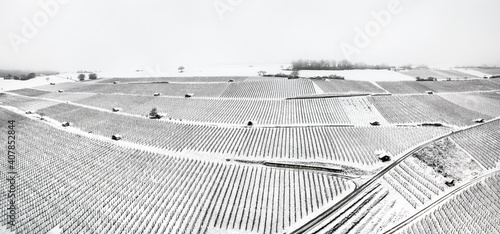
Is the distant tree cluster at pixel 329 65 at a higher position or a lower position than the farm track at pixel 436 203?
higher

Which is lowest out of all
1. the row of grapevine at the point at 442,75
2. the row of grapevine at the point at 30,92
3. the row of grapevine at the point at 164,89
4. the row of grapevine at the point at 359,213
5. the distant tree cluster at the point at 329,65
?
the row of grapevine at the point at 359,213

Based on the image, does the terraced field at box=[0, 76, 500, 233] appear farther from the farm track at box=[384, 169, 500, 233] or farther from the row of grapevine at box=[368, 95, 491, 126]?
the row of grapevine at box=[368, 95, 491, 126]

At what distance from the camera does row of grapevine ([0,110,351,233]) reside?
25.7 m

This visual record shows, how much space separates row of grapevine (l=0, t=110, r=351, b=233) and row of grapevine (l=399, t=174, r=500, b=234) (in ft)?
29.2

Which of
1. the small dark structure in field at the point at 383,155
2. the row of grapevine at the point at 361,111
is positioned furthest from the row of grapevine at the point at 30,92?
the small dark structure in field at the point at 383,155

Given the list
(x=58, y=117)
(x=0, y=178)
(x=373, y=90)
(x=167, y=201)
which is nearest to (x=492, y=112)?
A: (x=373, y=90)

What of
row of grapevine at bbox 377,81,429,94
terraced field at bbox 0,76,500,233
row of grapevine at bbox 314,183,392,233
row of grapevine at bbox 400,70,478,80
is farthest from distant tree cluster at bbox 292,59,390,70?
row of grapevine at bbox 314,183,392,233

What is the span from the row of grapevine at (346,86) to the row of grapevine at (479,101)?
1825cm

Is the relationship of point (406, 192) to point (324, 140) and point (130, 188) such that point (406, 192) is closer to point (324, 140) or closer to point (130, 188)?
point (324, 140)

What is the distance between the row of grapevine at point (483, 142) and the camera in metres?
39.1

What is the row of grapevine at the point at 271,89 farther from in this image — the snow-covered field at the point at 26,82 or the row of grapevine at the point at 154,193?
→ the snow-covered field at the point at 26,82

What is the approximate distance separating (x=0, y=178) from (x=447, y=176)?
2221 inches

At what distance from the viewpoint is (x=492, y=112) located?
6306 centimetres

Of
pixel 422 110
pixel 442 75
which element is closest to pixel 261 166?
pixel 422 110
